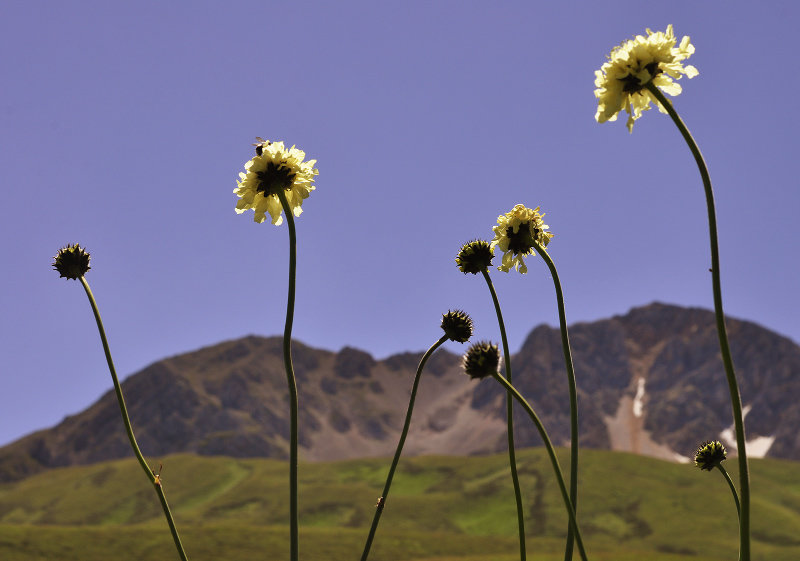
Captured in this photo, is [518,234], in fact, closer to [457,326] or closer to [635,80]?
A: [457,326]

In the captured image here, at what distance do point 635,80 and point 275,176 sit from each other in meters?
2.88

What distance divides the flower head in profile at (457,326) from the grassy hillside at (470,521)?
81.3 m

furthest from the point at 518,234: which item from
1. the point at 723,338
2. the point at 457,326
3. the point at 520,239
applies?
the point at 723,338

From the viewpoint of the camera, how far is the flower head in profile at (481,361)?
503 centimetres

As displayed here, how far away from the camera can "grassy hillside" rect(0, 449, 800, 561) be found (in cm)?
9688

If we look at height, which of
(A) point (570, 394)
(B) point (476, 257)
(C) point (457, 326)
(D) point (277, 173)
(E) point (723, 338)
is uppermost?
(D) point (277, 173)

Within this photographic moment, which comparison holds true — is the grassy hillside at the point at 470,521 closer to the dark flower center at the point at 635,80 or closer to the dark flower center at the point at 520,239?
the dark flower center at the point at 520,239

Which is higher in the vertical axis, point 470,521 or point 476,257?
point 476,257

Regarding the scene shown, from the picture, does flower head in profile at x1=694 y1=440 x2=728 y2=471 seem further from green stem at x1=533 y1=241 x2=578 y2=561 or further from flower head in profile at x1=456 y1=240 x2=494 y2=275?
flower head in profile at x1=456 y1=240 x2=494 y2=275

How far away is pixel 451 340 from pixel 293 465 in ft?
7.87

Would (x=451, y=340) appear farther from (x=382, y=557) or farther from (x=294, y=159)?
(x=382, y=557)

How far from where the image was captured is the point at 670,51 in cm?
504

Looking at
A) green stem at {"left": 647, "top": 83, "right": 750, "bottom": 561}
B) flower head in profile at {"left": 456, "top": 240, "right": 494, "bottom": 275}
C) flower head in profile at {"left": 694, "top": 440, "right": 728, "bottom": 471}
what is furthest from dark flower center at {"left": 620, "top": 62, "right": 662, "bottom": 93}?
flower head in profile at {"left": 694, "top": 440, "right": 728, "bottom": 471}

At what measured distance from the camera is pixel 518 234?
696 centimetres
